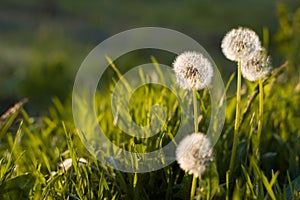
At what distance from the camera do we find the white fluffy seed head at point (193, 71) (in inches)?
40.3

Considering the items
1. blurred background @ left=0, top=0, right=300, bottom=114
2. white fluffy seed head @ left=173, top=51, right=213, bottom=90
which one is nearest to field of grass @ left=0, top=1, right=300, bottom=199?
white fluffy seed head @ left=173, top=51, right=213, bottom=90

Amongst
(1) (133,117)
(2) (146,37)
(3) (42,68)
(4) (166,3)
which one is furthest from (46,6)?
(1) (133,117)

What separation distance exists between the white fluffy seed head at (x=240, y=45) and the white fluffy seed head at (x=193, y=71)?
48 millimetres

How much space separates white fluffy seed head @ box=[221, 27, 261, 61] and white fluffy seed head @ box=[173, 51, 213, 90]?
48 millimetres

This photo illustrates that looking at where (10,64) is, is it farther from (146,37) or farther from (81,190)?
(81,190)

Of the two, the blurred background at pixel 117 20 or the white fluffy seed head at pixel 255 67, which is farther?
the blurred background at pixel 117 20

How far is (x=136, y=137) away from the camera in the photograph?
1285 mm

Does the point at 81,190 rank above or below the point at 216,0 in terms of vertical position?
below

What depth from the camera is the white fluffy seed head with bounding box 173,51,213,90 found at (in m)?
1.02

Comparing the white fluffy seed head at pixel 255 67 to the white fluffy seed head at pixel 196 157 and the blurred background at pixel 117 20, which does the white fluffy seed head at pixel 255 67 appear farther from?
the blurred background at pixel 117 20

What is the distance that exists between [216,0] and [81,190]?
10.5 m

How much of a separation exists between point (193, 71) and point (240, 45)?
0.33 feet

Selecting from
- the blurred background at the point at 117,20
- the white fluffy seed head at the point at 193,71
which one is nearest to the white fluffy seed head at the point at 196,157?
the white fluffy seed head at the point at 193,71

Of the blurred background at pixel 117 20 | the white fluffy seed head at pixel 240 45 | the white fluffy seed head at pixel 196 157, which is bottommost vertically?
the white fluffy seed head at pixel 196 157
